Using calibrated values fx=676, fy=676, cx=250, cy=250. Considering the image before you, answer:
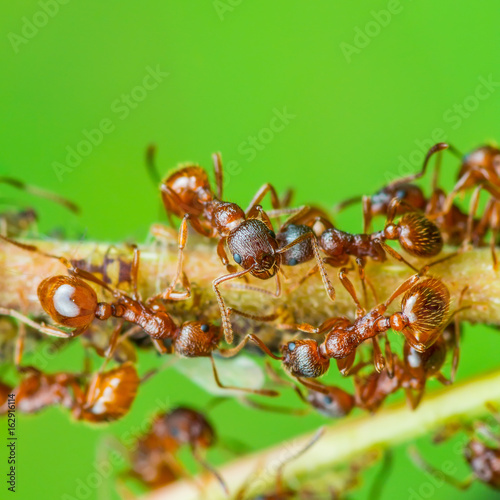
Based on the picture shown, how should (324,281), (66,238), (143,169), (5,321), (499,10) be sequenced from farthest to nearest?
(143,169) < (499,10) < (66,238) < (5,321) < (324,281)

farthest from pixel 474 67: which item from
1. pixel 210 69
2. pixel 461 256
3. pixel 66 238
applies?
pixel 66 238

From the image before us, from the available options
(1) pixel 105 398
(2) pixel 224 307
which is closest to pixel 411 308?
(2) pixel 224 307

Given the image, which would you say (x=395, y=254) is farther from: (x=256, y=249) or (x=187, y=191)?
(x=187, y=191)

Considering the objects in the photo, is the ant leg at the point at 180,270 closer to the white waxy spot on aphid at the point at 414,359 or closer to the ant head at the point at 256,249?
the ant head at the point at 256,249

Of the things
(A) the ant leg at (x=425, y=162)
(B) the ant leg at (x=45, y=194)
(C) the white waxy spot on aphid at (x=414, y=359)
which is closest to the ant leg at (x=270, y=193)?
(A) the ant leg at (x=425, y=162)

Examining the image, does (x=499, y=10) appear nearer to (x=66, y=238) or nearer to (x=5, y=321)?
(x=66, y=238)

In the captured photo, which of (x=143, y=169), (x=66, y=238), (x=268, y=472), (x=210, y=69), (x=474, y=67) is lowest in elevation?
(x=268, y=472)
